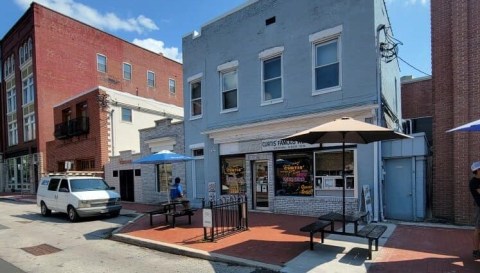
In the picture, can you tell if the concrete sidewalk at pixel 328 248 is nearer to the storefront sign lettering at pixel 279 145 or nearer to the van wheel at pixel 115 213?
the storefront sign lettering at pixel 279 145

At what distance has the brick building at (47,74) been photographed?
28.2 metres

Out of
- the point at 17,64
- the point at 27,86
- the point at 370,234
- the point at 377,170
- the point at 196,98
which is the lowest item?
the point at 370,234

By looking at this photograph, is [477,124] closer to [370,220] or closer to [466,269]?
[466,269]

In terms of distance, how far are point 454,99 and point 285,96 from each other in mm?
5256

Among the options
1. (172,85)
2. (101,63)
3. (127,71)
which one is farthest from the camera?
(172,85)

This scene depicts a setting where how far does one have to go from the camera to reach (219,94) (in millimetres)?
15258

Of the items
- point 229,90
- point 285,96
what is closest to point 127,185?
point 229,90

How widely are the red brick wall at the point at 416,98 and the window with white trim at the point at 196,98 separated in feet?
39.6

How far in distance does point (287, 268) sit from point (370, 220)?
5.10m

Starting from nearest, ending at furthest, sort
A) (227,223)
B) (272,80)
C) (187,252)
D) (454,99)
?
(187,252) < (454,99) < (227,223) < (272,80)

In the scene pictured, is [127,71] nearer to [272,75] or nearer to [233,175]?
[233,175]

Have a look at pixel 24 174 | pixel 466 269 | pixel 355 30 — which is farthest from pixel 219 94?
pixel 24 174

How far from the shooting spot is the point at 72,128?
80.4 feet

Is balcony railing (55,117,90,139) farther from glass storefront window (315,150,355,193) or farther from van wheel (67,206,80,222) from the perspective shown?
glass storefront window (315,150,355,193)
